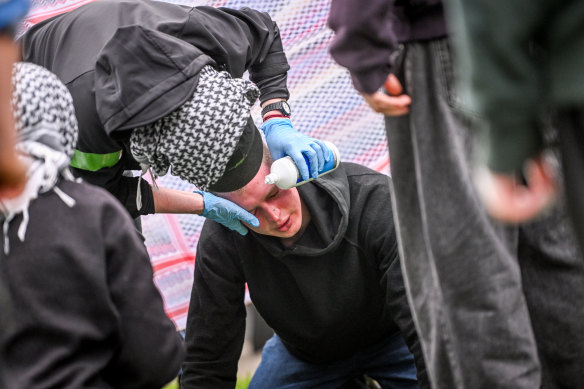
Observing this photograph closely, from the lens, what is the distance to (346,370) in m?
1.95

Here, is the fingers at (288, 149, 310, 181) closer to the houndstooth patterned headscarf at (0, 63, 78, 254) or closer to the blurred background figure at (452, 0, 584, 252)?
the houndstooth patterned headscarf at (0, 63, 78, 254)

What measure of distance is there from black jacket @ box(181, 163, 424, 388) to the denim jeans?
3 cm

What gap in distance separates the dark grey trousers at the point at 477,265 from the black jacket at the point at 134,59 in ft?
1.76

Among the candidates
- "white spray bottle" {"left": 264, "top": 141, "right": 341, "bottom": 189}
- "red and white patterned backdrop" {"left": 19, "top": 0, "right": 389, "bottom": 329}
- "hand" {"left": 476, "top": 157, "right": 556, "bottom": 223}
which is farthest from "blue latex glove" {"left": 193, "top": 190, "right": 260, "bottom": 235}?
"hand" {"left": 476, "top": 157, "right": 556, "bottom": 223}

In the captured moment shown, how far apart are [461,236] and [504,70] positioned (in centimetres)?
36

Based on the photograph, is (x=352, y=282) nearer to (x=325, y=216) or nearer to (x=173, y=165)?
(x=325, y=216)

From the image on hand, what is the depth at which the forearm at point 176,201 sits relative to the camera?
1.89 m

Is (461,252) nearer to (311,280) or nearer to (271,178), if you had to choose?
(271,178)

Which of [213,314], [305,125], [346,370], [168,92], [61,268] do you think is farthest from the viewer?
[305,125]

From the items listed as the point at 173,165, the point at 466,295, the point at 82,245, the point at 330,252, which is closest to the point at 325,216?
the point at 330,252

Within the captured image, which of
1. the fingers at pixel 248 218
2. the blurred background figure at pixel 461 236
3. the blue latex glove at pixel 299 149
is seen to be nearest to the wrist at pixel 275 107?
the blue latex glove at pixel 299 149

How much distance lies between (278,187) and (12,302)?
759 mm

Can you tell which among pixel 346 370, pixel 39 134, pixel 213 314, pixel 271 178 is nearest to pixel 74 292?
pixel 39 134

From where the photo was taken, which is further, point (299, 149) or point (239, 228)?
point (239, 228)
